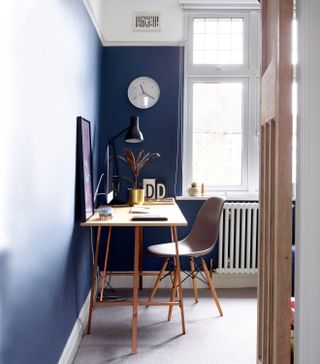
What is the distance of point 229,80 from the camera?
392cm

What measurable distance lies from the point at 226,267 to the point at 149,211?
113 centimetres

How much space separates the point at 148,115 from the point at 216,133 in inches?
26.4

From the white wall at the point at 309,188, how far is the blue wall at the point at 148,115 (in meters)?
2.67

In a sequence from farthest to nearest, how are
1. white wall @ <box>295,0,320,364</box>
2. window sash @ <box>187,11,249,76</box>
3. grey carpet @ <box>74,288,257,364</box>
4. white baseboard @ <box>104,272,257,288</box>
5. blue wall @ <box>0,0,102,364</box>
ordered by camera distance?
window sash @ <box>187,11,249,76</box>
white baseboard @ <box>104,272,257,288</box>
grey carpet @ <box>74,288,257,364</box>
blue wall @ <box>0,0,102,364</box>
white wall @ <box>295,0,320,364</box>

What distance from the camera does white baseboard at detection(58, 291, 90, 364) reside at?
2.22 m

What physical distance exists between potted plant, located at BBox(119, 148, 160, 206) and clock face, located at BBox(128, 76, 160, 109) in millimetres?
446

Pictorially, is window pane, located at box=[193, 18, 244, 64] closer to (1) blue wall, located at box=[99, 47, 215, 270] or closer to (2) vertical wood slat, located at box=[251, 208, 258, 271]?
(1) blue wall, located at box=[99, 47, 215, 270]

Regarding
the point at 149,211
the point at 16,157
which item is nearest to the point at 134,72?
the point at 149,211

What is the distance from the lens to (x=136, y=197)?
3438 mm

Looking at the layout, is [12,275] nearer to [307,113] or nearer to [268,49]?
[307,113]

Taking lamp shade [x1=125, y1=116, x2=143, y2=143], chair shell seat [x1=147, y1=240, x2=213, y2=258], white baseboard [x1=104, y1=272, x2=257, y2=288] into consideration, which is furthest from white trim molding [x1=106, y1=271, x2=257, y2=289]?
lamp shade [x1=125, y1=116, x2=143, y2=143]

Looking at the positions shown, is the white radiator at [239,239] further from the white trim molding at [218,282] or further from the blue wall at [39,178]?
the blue wall at [39,178]

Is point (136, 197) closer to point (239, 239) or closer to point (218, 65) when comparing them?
point (239, 239)

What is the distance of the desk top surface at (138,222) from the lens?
98.3 inches
